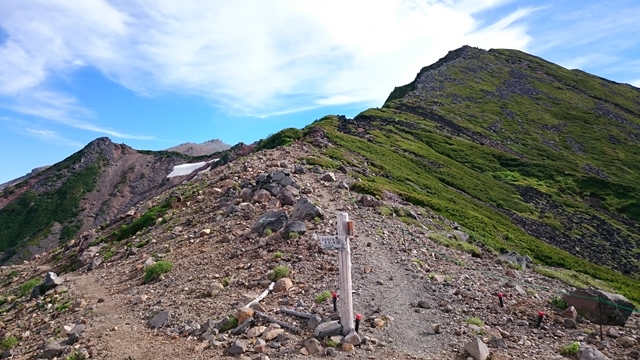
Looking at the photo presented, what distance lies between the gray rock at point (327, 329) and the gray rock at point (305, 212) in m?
8.79

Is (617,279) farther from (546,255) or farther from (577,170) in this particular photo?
(577,170)

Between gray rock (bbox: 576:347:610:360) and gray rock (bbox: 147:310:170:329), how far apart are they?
37.0 feet

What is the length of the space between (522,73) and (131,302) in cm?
16006

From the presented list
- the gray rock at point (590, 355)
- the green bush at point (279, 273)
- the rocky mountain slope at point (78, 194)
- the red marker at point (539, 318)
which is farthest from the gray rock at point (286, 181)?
the rocky mountain slope at point (78, 194)

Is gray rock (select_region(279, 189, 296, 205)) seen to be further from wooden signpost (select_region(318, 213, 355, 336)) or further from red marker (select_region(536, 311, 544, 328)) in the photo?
red marker (select_region(536, 311, 544, 328))

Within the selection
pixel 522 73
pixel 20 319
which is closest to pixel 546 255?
pixel 20 319

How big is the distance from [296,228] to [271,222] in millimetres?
1413

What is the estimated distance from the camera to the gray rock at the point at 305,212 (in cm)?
2077

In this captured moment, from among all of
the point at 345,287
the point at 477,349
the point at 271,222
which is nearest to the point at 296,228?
the point at 271,222

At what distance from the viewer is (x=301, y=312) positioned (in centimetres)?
1305

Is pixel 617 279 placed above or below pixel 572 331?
below

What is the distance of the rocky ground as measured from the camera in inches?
475

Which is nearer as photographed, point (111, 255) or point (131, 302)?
point (131, 302)

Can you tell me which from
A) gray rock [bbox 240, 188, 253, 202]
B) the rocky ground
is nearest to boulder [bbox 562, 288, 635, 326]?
Result: the rocky ground
